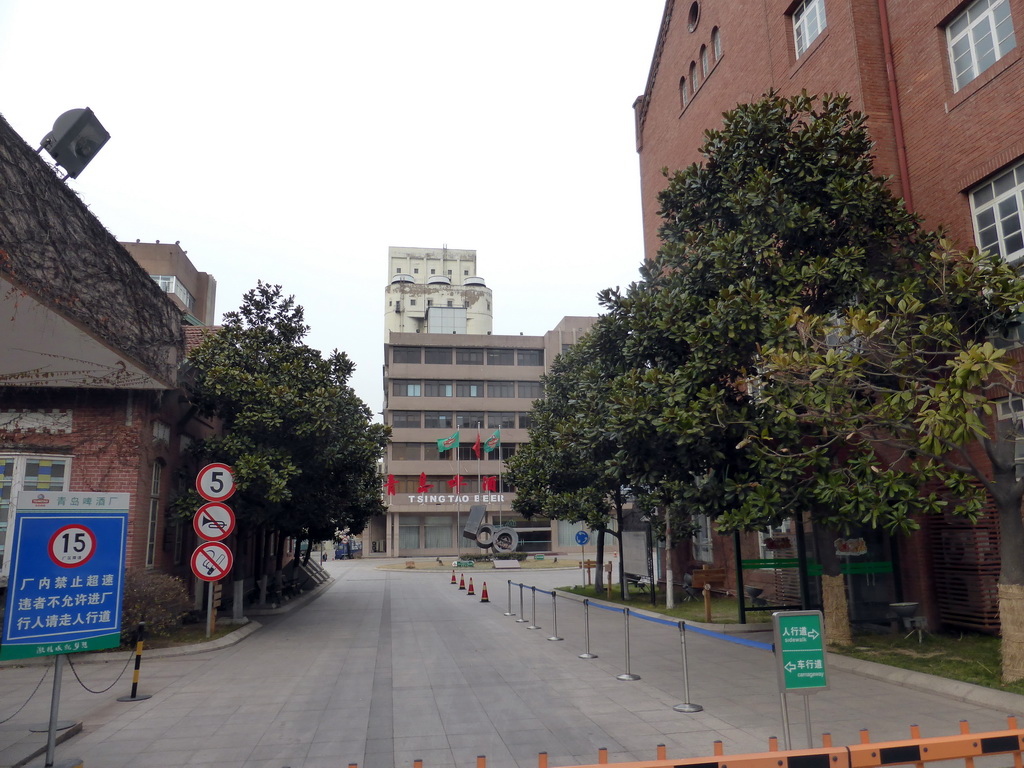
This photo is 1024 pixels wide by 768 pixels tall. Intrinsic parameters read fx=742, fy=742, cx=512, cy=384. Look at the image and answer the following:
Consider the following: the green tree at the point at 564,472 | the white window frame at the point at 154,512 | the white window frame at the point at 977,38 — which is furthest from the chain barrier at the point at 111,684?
the white window frame at the point at 977,38

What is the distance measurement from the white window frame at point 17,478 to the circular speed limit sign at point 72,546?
6754 millimetres

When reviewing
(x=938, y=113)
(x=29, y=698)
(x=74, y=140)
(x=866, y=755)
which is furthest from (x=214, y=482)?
(x=938, y=113)

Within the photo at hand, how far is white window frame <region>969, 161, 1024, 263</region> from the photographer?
41.4ft

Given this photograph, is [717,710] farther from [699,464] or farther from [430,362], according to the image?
[430,362]

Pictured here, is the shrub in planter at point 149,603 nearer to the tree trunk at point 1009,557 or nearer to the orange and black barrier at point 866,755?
the orange and black barrier at point 866,755

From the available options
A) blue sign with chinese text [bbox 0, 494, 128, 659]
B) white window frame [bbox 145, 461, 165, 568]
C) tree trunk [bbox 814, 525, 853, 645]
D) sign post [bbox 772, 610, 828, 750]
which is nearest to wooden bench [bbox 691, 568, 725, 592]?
tree trunk [bbox 814, 525, 853, 645]

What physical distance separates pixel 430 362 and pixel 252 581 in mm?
41210

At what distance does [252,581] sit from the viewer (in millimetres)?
27875

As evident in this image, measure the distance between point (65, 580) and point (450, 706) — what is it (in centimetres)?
473

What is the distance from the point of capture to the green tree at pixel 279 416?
1736 cm

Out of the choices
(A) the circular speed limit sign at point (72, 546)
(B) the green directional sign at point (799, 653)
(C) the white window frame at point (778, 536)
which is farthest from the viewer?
(C) the white window frame at point (778, 536)

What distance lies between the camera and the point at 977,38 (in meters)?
13.7

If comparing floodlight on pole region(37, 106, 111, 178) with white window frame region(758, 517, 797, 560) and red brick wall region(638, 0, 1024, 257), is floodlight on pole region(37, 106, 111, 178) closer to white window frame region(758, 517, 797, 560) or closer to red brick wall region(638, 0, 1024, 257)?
red brick wall region(638, 0, 1024, 257)

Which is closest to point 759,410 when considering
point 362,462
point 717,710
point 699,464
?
point 699,464
